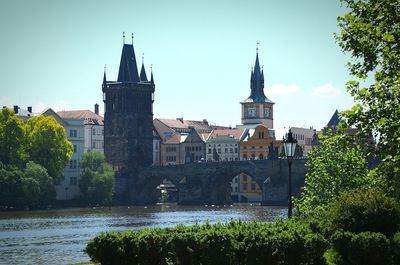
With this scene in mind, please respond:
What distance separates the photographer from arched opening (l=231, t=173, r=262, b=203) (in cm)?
17275

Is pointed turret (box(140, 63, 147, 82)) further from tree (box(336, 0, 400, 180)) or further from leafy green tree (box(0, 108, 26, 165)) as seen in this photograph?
tree (box(336, 0, 400, 180))

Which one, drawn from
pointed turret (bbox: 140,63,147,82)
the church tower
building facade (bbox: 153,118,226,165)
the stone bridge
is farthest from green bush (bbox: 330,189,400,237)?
building facade (bbox: 153,118,226,165)

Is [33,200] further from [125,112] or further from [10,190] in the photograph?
[125,112]

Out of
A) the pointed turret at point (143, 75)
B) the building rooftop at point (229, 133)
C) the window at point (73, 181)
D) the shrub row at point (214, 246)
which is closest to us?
the shrub row at point (214, 246)

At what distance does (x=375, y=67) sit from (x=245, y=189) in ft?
→ 475

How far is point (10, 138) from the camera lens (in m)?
122

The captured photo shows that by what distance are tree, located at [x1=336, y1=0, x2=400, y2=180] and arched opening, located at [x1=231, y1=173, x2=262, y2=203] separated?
14134 centimetres

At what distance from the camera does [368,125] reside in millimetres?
29734

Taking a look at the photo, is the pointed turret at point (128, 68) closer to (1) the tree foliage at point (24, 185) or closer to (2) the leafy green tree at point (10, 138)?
(2) the leafy green tree at point (10, 138)

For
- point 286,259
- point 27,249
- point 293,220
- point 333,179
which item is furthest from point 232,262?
point 27,249

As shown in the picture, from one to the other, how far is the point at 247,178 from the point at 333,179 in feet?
403

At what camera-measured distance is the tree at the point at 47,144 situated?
125 m

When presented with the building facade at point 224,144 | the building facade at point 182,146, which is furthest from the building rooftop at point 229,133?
the building facade at point 182,146

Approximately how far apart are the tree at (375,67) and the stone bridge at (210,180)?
360ft
